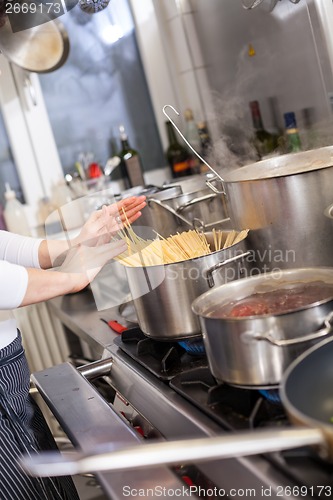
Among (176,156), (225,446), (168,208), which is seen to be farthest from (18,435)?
(176,156)

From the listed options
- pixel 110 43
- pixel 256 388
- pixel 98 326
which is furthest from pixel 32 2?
pixel 110 43

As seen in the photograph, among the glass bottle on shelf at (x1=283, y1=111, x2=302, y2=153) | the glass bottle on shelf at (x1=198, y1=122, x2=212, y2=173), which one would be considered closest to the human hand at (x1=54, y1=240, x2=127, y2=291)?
the glass bottle on shelf at (x1=198, y1=122, x2=212, y2=173)

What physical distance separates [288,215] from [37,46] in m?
1.04

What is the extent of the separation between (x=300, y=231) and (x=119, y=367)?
0.40 meters

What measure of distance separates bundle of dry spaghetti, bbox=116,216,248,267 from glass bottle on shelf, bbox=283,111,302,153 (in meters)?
0.64

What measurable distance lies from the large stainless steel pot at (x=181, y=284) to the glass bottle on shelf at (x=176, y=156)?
4.51 feet

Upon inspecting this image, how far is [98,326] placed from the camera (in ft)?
4.69

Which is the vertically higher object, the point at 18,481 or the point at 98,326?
the point at 98,326

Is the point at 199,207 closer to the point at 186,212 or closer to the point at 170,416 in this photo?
the point at 186,212

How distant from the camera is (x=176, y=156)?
2.39 meters

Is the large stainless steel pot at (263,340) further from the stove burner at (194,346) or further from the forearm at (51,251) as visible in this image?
the forearm at (51,251)

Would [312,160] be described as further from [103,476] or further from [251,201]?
[103,476]

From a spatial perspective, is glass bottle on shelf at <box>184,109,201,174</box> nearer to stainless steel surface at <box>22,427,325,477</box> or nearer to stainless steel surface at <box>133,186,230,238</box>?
stainless steel surface at <box>133,186,230,238</box>

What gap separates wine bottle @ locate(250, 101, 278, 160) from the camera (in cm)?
189
